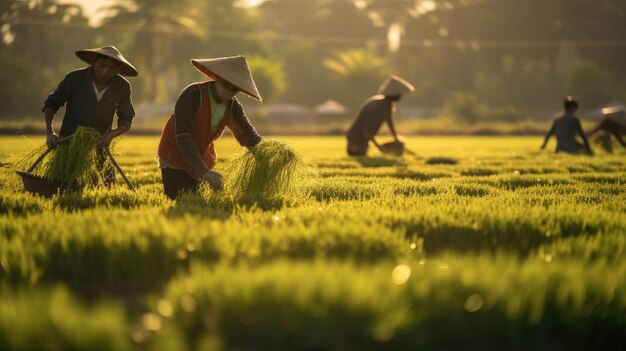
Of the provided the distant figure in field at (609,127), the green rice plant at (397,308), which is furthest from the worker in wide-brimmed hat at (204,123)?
the distant figure in field at (609,127)

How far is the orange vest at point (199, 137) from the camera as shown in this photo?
572 cm

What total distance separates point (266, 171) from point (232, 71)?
797mm

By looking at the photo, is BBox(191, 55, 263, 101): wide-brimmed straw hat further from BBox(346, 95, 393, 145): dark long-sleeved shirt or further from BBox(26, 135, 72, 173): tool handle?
BBox(346, 95, 393, 145): dark long-sleeved shirt

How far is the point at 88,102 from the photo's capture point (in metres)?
6.50

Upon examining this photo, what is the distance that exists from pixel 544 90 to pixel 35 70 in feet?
144

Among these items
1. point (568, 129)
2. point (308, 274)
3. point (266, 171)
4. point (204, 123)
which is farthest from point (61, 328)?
point (568, 129)

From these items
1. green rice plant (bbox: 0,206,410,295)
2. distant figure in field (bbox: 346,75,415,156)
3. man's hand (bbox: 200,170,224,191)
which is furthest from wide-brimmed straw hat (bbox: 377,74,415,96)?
green rice plant (bbox: 0,206,410,295)

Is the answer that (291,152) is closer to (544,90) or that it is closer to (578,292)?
(578,292)

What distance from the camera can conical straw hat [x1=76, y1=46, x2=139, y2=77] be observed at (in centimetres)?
613

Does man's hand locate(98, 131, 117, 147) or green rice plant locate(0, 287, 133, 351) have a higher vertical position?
man's hand locate(98, 131, 117, 147)

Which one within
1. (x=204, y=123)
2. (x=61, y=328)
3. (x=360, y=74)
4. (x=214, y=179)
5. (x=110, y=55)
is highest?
(x=360, y=74)

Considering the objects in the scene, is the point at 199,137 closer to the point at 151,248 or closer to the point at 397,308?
the point at 151,248

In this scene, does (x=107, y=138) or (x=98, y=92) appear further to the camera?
(x=98, y=92)

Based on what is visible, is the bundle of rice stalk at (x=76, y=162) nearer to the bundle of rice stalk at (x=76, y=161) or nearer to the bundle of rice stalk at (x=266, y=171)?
the bundle of rice stalk at (x=76, y=161)
